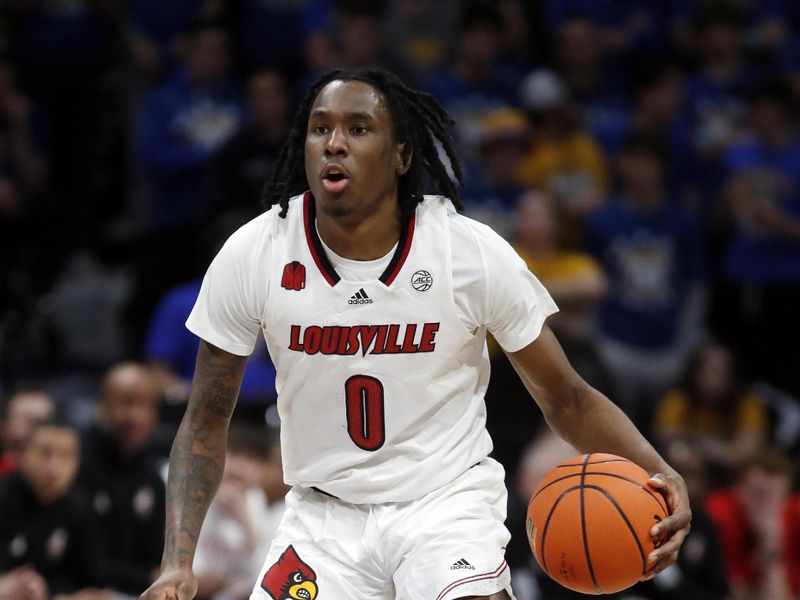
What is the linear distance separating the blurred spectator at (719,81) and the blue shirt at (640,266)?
1038mm

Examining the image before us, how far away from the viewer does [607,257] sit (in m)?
8.96

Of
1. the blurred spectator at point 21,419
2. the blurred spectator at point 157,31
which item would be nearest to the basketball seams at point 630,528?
the blurred spectator at point 21,419

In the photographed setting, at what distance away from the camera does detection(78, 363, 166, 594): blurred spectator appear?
7.26m

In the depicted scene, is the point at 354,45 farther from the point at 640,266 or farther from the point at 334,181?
the point at 334,181

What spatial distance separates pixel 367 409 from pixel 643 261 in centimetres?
531

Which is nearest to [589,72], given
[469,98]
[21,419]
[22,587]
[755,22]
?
[469,98]

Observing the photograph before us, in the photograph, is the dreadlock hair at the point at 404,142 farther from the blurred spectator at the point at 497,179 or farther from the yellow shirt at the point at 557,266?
the blurred spectator at the point at 497,179

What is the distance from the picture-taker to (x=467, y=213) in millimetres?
8664

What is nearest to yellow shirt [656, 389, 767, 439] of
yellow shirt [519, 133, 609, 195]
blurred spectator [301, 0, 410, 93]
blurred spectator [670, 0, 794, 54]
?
yellow shirt [519, 133, 609, 195]

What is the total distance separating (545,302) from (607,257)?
497cm

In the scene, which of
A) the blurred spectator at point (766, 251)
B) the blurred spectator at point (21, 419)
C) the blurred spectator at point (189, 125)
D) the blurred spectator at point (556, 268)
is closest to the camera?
the blurred spectator at point (21, 419)

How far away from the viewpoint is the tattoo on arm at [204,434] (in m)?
4.02

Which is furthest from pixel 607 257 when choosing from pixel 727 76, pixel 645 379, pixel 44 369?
pixel 44 369

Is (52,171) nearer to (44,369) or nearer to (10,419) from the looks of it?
(44,369)
